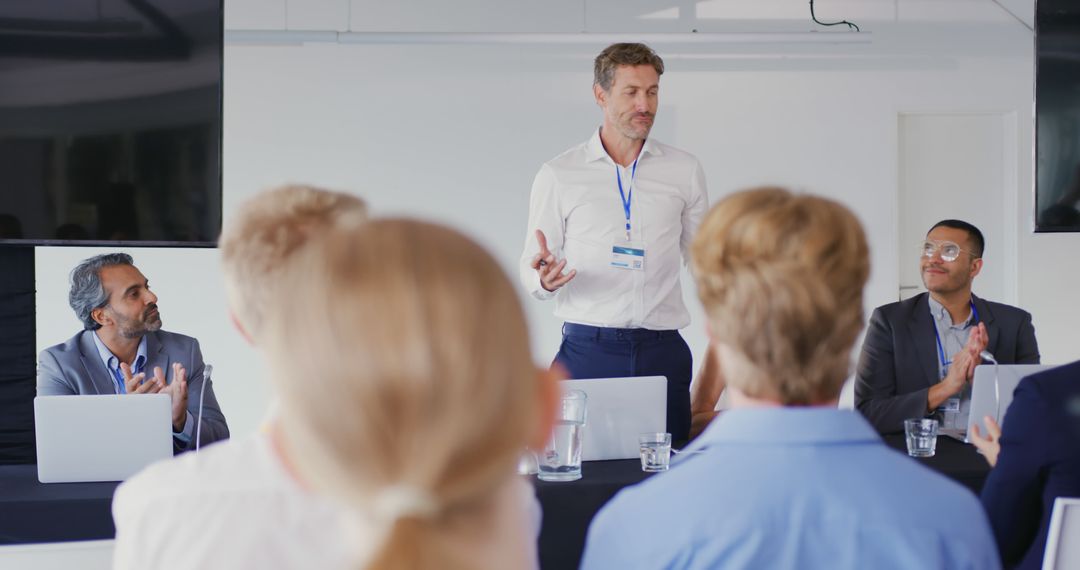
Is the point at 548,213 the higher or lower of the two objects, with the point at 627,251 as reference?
higher

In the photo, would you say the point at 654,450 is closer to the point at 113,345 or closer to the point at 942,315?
the point at 942,315

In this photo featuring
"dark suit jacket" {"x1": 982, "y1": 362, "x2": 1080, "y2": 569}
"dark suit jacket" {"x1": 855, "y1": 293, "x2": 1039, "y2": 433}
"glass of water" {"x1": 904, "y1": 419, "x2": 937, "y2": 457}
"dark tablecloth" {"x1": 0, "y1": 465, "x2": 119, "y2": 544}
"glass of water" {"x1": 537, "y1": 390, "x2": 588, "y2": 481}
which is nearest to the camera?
"dark suit jacket" {"x1": 982, "y1": 362, "x2": 1080, "y2": 569}

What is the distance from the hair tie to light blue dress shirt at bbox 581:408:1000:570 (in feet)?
1.75

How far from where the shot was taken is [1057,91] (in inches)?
154

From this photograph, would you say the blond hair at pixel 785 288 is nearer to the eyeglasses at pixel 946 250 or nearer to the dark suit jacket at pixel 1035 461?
the dark suit jacket at pixel 1035 461

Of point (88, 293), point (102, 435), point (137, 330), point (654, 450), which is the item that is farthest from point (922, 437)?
point (88, 293)

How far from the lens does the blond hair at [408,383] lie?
0.66 meters

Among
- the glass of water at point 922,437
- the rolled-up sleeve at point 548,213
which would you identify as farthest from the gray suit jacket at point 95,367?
the glass of water at point 922,437

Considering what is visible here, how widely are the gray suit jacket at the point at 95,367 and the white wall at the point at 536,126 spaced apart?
10.9 feet

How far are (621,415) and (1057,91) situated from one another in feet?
7.69

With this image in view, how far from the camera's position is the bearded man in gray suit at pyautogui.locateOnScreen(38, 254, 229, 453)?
11.2ft

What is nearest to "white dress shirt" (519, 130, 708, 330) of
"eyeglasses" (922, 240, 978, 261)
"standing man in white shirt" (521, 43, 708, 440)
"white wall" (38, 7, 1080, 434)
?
"standing man in white shirt" (521, 43, 708, 440)

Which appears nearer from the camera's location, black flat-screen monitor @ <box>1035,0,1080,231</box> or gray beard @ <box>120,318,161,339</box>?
gray beard @ <box>120,318,161,339</box>

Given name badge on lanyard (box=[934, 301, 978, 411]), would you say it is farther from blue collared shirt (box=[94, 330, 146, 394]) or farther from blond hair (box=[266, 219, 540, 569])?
blond hair (box=[266, 219, 540, 569])
